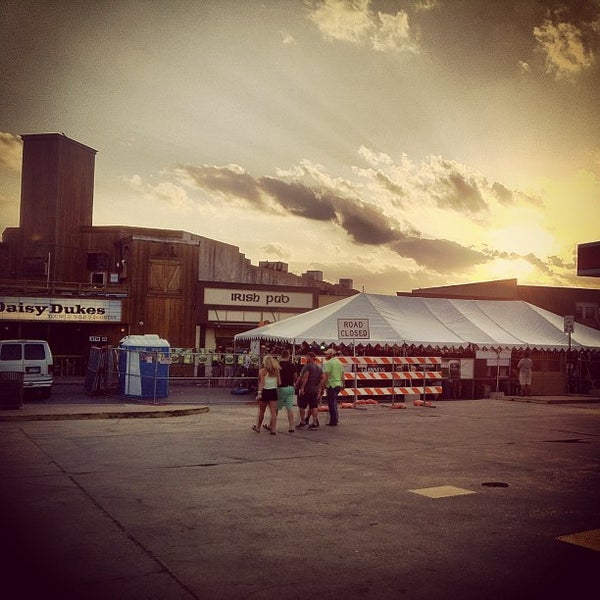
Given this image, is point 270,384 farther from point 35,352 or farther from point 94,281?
point 94,281


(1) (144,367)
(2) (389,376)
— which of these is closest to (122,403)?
(1) (144,367)

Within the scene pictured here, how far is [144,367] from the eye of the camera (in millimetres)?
21578

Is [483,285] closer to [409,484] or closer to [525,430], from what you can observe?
[525,430]

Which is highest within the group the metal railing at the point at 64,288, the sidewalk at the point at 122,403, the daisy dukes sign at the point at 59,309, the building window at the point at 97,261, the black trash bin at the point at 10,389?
the building window at the point at 97,261

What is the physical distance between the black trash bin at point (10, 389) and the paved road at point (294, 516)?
3618mm

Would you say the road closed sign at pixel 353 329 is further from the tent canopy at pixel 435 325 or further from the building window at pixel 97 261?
the building window at pixel 97 261

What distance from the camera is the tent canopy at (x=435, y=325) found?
24.3 m

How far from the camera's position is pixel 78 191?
43844mm

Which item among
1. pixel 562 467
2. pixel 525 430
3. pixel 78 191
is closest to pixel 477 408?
pixel 525 430

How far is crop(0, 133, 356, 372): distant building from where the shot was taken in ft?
124

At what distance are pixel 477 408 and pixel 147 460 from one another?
14.8 metres

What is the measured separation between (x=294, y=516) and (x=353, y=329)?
45.6 feet

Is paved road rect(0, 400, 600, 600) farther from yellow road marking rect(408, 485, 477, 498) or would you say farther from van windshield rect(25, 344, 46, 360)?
van windshield rect(25, 344, 46, 360)

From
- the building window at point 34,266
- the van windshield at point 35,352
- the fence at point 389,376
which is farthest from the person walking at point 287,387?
the building window at point 34,266
